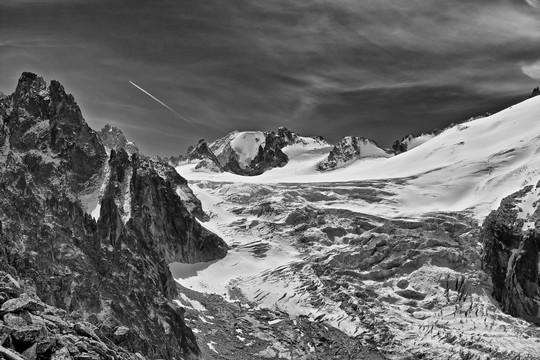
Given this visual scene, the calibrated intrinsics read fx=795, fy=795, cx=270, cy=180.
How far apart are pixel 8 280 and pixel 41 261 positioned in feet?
438

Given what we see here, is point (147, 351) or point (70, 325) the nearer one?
point (70, 325)

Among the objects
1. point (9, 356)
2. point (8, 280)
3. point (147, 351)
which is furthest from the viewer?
point (147, 351)

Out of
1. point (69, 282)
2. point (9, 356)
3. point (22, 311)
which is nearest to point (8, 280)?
point (22, 311)

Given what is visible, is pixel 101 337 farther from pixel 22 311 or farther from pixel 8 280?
pixel 22 311

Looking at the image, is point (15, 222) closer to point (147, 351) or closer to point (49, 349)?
point (147, 351)

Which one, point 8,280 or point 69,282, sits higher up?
point 8,280

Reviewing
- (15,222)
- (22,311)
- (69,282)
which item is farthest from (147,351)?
(22,311)

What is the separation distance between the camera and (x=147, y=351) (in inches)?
6639

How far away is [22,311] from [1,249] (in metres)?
97.3

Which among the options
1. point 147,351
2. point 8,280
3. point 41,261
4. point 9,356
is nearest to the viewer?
point 9,356

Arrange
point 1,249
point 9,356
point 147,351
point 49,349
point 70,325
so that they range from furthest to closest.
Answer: point 147,351 → point 1,249 → point 70,325 → point 49,349 → point 9,356

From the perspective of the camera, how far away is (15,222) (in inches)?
7790

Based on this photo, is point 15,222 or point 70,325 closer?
point 70,325

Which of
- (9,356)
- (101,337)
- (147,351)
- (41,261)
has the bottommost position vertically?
(147,351)
